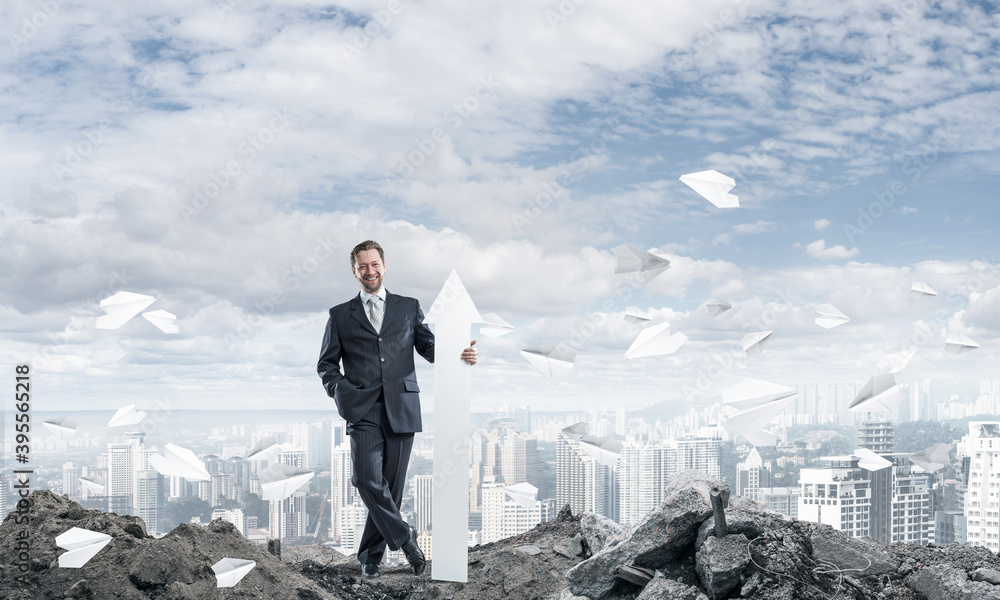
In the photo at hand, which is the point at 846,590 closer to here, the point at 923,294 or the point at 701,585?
the point at 701,585

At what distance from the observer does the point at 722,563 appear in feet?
12.9

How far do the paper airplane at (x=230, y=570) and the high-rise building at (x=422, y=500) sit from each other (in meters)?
1.31

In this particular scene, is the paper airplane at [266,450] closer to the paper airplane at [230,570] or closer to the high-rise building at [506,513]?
the paper airplane at [230,570]

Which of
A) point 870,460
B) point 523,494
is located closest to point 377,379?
point 523,494

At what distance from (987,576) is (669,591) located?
6.79ft

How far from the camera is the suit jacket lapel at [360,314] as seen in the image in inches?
202

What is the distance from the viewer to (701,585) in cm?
411

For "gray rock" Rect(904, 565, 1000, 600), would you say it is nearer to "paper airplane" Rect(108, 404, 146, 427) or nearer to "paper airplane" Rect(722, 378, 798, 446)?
"paper airplane" Rect(722, 378, 798, 446)

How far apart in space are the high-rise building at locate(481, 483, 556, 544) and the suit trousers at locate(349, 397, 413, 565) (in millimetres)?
1219

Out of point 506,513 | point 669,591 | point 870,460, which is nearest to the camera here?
point 669,591

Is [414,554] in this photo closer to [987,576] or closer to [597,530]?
[597,530]

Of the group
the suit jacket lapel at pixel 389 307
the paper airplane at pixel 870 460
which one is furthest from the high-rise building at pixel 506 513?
the paper airplane at pixel 870 460

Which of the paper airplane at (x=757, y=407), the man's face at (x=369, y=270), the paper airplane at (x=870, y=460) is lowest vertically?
the paper airplane at (x=870, y=460)

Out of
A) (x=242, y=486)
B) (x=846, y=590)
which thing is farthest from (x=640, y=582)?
(x=242, y=486)
